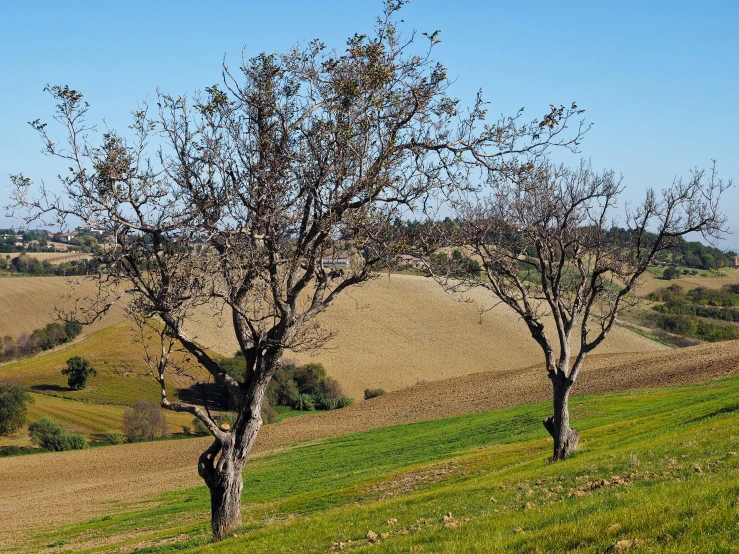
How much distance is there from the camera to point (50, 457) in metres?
57.1

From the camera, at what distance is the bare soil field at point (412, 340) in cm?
8612

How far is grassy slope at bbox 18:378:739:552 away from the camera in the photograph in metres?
9.70

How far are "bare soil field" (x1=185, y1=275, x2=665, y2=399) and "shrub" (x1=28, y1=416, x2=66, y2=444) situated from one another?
20403 mm

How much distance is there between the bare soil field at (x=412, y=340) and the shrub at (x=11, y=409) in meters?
20.0

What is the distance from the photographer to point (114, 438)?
64125 mm

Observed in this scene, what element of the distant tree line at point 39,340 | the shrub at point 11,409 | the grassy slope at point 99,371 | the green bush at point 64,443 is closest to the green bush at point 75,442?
the green bush at point 64,443

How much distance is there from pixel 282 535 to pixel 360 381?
68.3 meters

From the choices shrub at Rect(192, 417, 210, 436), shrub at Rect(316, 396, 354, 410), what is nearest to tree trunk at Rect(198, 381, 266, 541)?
shrub at Rect(192, 417, 210, 436)

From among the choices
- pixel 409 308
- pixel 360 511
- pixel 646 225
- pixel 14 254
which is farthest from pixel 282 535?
pixel 14 254

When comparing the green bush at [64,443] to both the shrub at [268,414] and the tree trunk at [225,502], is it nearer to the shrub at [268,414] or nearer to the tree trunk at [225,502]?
the shrub at [268,414]

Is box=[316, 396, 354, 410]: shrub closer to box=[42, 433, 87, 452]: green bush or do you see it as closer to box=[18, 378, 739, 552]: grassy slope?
box=[42, 433, 87, 452]: green bush

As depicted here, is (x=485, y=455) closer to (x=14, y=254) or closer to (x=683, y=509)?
(x=683, y=509)

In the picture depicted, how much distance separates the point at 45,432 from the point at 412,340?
47871 millimetres

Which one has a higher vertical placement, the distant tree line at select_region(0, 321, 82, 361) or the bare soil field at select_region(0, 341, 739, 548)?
the distant tree line at select_region(0, 321, 82, 361)
